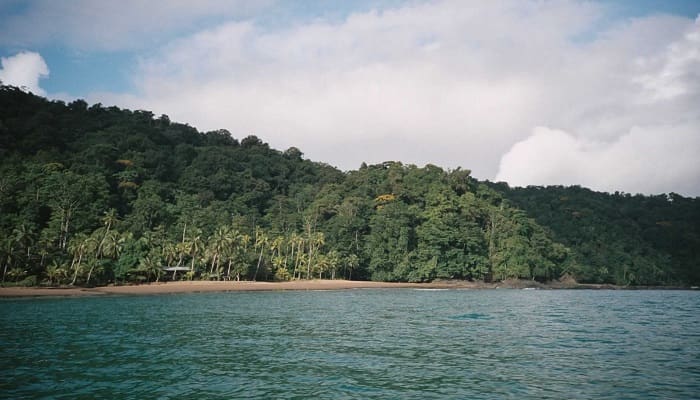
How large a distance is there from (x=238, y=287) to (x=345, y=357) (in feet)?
182

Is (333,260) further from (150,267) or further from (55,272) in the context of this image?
(55,272)

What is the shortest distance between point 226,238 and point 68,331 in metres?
51.3

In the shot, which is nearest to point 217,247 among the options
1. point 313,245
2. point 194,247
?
point 194,247

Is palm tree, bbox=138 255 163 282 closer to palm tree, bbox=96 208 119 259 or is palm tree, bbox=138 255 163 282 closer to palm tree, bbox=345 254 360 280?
palm tree, bbox=96 208 119 259

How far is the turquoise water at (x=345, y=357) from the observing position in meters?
15.9

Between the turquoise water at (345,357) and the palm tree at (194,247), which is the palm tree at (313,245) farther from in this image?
the turquoise water at (345,357)

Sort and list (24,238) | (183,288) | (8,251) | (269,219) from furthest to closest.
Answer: (269,219)
(183,288)
(24,238)
(8,251)

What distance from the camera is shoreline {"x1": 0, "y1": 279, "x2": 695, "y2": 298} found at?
5867 centimetres

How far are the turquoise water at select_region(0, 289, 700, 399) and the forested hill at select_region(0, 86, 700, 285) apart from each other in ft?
136

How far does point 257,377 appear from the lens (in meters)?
17.6

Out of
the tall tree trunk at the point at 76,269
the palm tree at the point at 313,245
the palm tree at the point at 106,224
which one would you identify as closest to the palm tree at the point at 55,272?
the tall tree trunk at the point at 76,269

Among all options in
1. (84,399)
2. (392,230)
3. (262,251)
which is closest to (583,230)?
(392,230)

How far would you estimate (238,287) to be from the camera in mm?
73812

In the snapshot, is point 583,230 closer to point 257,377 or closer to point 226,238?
point 226,238
